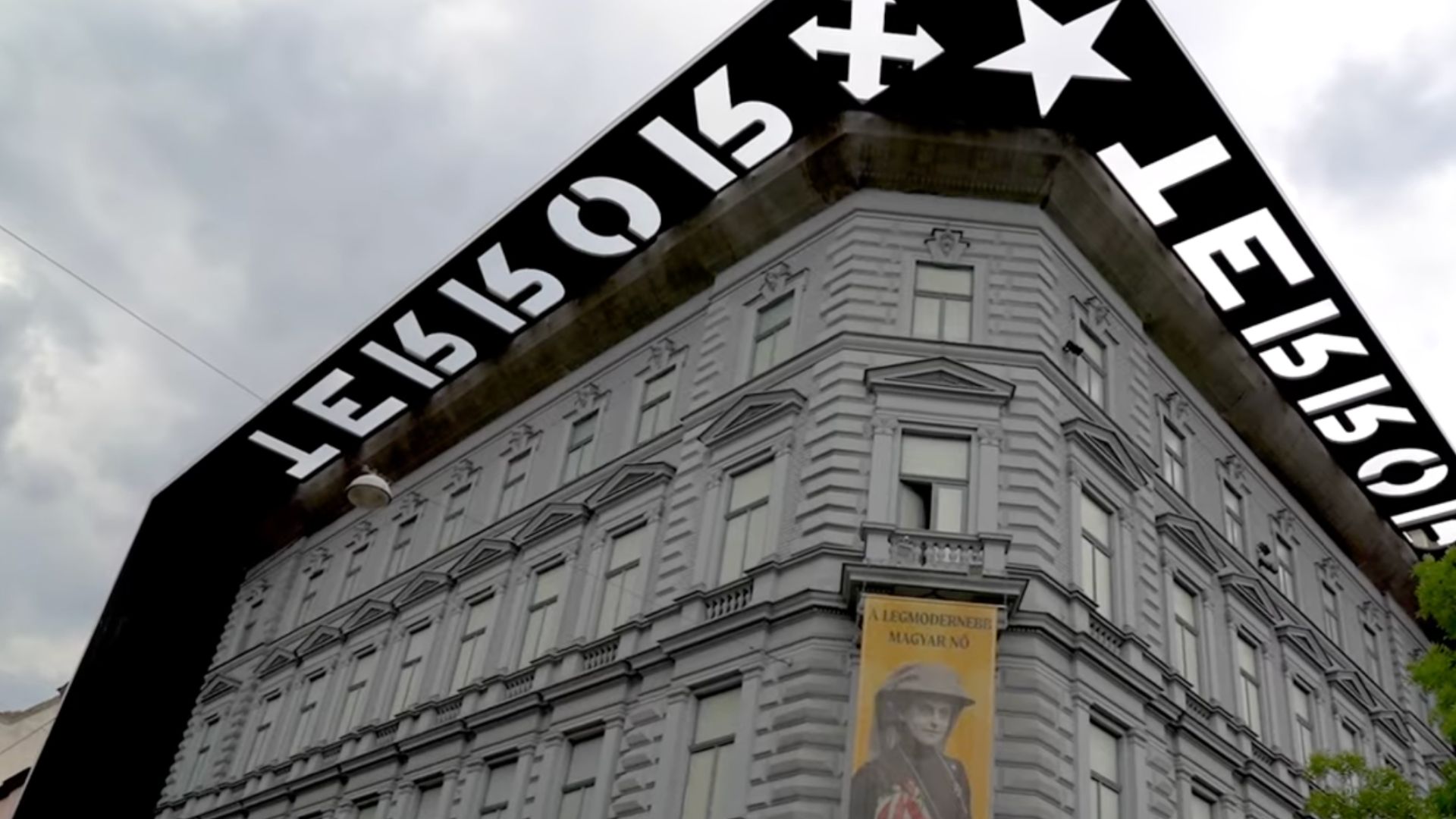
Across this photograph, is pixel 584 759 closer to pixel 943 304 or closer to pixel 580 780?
pixel 580 780

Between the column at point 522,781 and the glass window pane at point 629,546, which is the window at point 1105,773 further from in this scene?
the column at point 522,781

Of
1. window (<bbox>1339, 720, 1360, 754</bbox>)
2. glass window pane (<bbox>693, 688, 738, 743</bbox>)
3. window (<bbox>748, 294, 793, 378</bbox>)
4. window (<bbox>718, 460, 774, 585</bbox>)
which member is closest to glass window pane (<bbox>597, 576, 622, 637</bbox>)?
window (<bbox>718, 460, 774, 585</bbox>)

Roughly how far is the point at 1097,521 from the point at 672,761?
890 centimetres

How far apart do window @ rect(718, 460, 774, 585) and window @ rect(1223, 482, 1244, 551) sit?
11.9 meters

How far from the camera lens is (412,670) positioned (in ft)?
98.3

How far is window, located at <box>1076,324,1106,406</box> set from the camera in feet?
79.5

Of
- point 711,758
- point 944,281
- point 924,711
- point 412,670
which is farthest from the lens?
point 412,670

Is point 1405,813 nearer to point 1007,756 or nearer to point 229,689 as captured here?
point 1007,756

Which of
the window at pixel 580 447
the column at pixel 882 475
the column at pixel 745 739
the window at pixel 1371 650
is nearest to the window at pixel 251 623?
the window at pixel 580 447

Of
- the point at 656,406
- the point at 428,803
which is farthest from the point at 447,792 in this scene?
the point at 656,406

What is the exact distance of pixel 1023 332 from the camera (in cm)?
2302

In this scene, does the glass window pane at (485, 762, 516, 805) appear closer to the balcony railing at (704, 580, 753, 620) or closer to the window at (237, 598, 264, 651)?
the balcony railing at (704, 580, 753, 620)

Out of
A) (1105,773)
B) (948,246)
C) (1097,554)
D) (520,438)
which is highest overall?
(948,246)

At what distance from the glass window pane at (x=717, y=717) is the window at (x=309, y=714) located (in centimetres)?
1569
